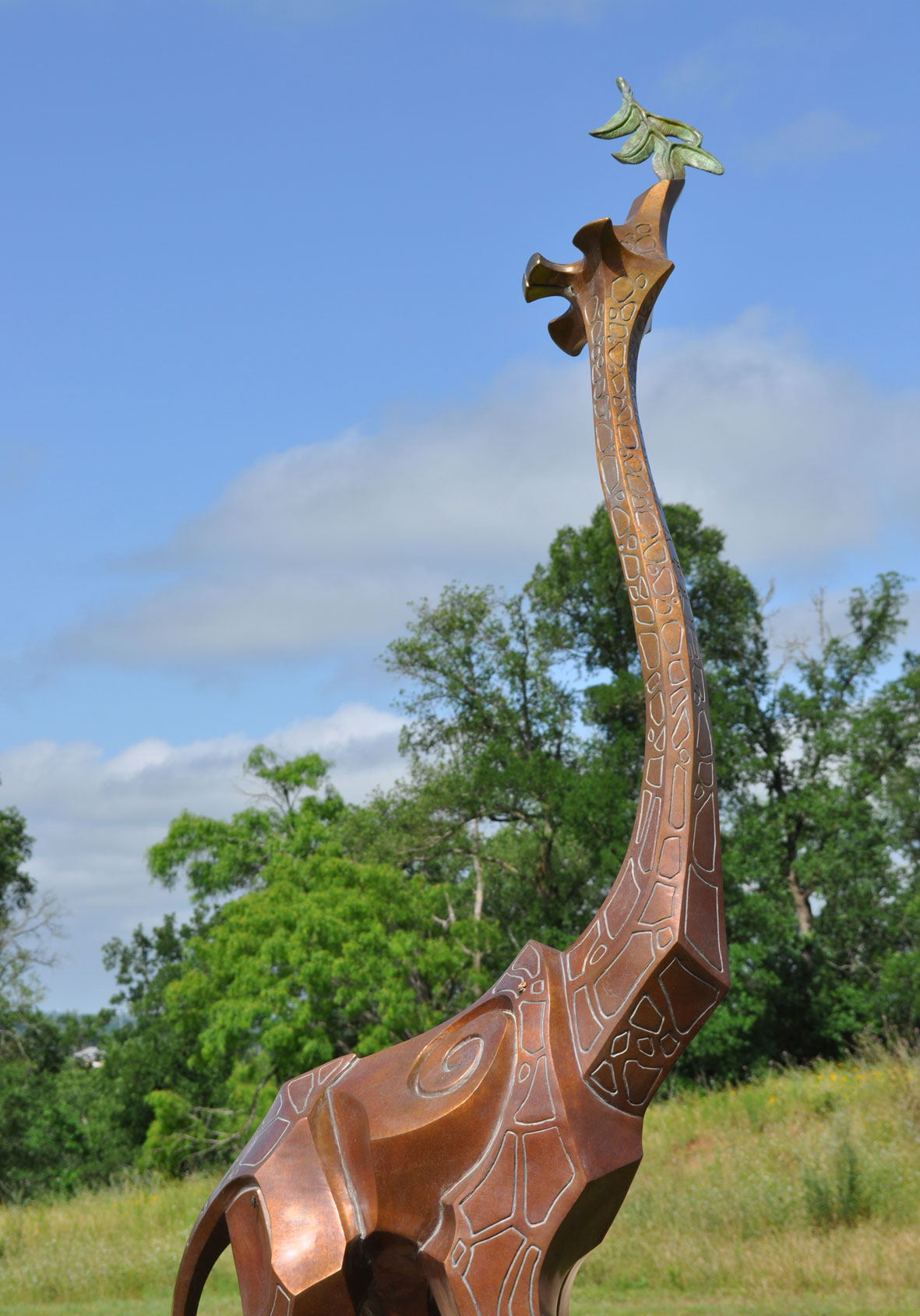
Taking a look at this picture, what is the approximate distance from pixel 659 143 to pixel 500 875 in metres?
17.5

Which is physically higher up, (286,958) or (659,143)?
(659,143)

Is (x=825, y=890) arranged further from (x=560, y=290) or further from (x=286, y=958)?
(x=560, y=290)

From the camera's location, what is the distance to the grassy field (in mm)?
7250

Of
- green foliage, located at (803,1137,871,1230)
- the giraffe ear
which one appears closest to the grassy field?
green foliage, located at (803,1137,871,1230)

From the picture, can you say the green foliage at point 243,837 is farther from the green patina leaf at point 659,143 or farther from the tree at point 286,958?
the green patina leaf at point 659,143

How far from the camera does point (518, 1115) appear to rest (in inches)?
122

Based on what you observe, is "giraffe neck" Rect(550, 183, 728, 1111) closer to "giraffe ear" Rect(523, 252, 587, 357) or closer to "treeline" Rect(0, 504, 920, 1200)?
"giraffe ear" Rect(523, 252, 587, 357)

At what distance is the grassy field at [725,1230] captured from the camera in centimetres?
725

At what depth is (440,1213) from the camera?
3.13 meters

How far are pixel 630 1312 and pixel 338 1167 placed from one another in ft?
14.8

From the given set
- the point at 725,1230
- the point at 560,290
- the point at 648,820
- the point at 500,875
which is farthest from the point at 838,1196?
the point at 500,875

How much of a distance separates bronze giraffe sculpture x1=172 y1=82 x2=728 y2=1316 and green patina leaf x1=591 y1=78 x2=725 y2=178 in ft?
5.11

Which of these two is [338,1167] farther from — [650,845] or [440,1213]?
[650,845]

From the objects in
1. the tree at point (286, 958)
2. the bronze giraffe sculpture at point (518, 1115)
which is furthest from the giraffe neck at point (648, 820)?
the tree at point (286, 958)
